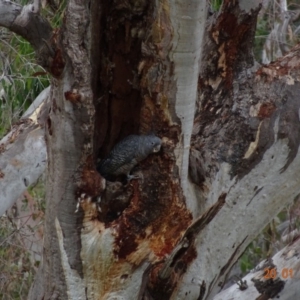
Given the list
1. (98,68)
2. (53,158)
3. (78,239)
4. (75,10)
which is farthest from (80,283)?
(75,10)

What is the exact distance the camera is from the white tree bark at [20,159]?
265cm

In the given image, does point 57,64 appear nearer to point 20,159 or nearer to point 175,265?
point 175,265

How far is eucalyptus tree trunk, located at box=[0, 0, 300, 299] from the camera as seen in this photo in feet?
5.27

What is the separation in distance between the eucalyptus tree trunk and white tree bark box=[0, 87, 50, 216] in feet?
2.61

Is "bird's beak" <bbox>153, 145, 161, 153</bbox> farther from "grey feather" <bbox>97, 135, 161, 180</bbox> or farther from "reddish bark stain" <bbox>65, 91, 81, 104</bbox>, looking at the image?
"reddish bark stain" <bbox>65, 91, 81, 104</bbox>

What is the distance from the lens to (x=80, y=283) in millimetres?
1791

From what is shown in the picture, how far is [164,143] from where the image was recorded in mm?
1753

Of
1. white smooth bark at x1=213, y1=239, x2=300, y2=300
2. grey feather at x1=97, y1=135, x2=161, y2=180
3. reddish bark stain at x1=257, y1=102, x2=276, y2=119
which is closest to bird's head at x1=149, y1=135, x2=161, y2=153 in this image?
grey feather at x1=97, y1=135, x2=161, y2=180

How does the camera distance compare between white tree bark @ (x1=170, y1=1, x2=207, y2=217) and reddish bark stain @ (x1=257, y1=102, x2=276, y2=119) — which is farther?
reddish bark stain @ (x1=257, y1=102, x2=276, y2=119)

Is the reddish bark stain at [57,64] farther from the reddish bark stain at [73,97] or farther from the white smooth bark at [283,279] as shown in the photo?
the white smooth bark at [283,279]

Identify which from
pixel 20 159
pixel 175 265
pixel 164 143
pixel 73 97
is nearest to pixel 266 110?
pixel 164 143

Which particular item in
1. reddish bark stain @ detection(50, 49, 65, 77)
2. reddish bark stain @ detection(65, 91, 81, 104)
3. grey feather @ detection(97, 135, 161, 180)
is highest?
reddish bark stain @ detection(50, 49, 65, 77)

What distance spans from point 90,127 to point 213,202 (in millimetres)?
474

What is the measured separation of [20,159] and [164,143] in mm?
1113
